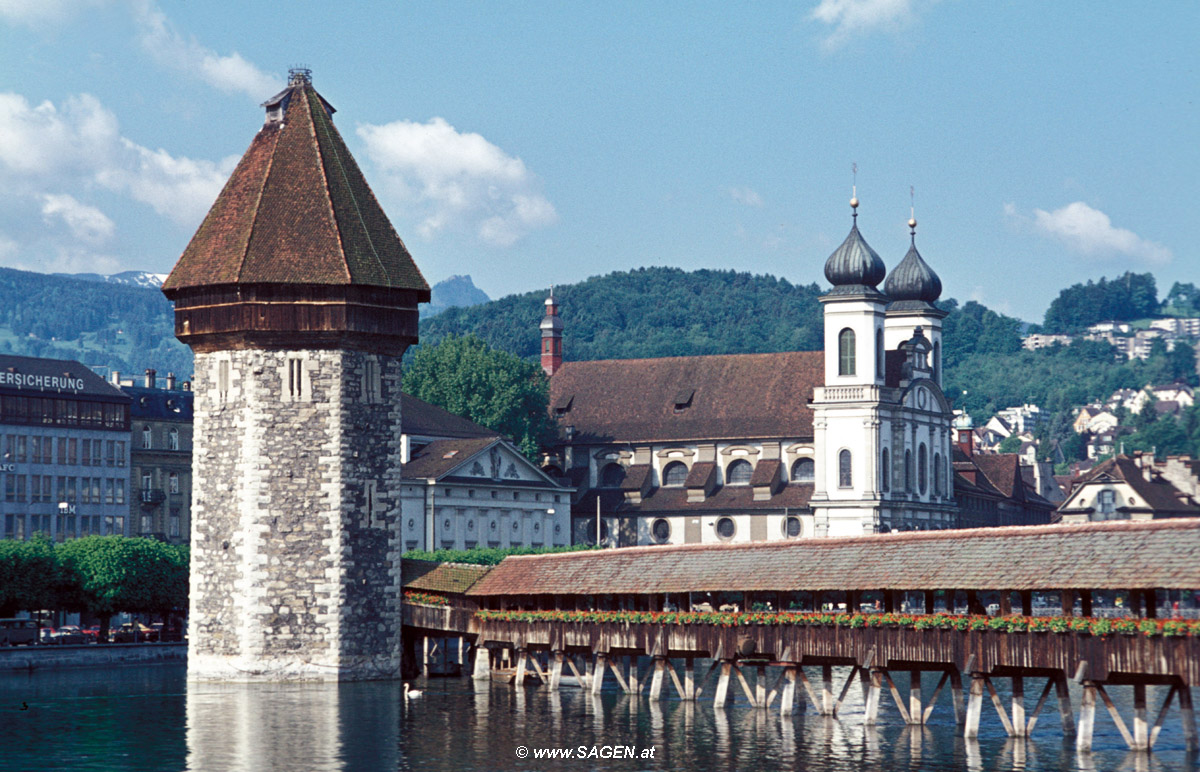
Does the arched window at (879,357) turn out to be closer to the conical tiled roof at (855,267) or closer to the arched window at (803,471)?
the conical tiled roof at (855,267)

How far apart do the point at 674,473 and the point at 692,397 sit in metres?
5.64

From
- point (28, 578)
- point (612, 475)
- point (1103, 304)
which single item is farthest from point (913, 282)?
point (28, 578)

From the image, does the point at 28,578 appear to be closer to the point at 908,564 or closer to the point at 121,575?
the point at 121,575

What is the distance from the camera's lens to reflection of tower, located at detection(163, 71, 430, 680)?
59438 millimetres

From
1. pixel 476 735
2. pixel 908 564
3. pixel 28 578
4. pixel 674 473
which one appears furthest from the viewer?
pixel 674 473

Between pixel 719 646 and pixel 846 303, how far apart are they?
66.1m

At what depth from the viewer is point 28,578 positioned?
7888 cm

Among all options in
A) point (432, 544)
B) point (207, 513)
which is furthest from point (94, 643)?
point (432, 544)

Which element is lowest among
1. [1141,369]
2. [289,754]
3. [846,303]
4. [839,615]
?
[289,754]

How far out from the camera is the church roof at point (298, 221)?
60750 mm

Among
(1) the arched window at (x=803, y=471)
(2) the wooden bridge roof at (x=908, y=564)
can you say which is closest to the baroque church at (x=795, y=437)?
(1) the arched window at (x=803, y=471)

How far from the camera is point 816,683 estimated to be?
2648 inches

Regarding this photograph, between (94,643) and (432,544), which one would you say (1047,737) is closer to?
(94,643)

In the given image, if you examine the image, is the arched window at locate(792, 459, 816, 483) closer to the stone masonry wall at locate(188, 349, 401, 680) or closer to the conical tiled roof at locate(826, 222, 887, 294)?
the conical tiled roof at locate(826, 222, 887, 294)
